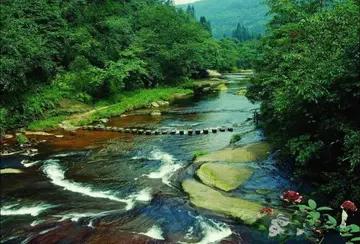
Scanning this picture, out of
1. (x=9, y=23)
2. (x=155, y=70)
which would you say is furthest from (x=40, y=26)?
(x=155, y=70)

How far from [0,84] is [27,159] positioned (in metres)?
8.09

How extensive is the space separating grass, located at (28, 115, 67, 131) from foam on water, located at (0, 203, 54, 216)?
11310 mm

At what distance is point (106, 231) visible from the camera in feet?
27.7

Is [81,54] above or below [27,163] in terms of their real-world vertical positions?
above

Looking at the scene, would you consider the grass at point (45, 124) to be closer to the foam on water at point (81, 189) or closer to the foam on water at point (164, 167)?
the foam on water at point (81, 189)

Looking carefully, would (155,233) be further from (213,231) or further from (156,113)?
(156,113)

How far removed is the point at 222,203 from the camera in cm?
945

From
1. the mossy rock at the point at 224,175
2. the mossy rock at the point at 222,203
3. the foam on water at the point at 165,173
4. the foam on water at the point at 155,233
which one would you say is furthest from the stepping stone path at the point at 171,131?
the foam on water at the point at 155,233

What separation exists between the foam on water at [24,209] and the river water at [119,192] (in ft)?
0.11

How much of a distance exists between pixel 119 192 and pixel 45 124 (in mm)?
12524

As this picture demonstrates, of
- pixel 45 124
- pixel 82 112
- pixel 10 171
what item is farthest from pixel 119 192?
pixel 82 112

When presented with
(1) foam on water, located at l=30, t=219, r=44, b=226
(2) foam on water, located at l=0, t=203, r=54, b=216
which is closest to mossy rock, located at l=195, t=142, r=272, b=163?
(2) foam on water, located at l=0, t=203, r=54, b=216

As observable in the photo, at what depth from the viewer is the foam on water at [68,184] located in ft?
35.3

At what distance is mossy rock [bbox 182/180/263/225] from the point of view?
8.69 m
